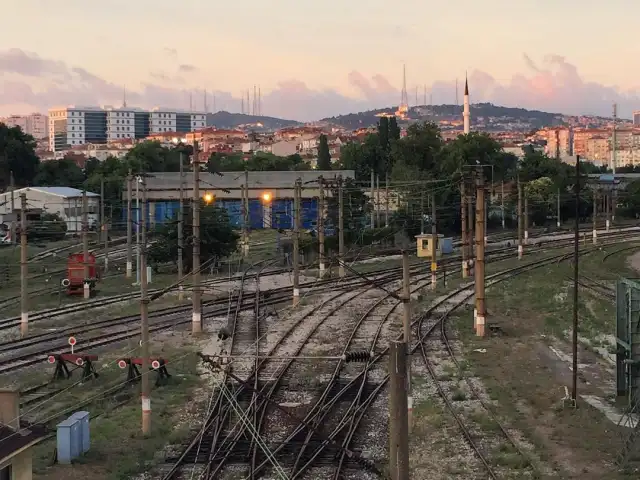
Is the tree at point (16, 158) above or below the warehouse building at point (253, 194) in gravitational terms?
above

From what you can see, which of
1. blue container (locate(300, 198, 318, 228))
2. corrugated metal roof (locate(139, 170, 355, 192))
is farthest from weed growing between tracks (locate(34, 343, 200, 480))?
corrugated metal roof (locate(139, 170, 355, 192))

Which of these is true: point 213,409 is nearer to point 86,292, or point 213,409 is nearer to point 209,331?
point 209,331

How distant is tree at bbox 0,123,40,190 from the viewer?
81.7m

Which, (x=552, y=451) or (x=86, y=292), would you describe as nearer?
(x=552, y=451)

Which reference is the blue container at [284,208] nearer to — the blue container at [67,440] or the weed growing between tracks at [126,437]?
the weed growing between tracks at [126,437]

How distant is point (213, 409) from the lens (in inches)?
661

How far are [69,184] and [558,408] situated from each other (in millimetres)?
73681

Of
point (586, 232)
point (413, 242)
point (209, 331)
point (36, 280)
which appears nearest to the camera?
point (209, 331)

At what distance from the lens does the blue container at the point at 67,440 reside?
13.8m

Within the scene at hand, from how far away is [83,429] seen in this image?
1439 centimetres

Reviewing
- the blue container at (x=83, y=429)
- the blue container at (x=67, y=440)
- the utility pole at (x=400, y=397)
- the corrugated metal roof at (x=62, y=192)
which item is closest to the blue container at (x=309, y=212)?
the corrugated metal roof at (x=62, y=192)

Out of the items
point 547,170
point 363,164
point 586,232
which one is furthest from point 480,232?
point 363,164

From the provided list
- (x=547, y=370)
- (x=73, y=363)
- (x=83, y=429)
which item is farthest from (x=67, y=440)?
(x=547, y=370)

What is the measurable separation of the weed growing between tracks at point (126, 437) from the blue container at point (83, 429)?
0.16 meters
